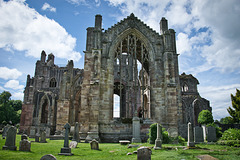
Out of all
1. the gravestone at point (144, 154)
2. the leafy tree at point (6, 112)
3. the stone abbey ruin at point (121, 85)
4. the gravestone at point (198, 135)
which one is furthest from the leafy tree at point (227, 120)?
the leafy tree at point (6, 112)

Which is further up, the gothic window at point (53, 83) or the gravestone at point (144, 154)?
the gothic window at point (53, 83)

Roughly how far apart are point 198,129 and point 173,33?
11077 mm

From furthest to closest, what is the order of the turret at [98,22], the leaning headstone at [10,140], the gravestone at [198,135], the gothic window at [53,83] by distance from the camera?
the gothic window at [53,83]
the turret at [98,22]
the gravestone at [198,135]
the leaning headstone at [10,140]

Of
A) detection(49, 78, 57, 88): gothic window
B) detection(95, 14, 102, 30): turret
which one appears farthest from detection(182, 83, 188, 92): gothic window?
detection(49, 78, 57, 88): gothic window

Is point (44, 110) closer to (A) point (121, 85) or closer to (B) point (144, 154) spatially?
(A) point (121, 85)

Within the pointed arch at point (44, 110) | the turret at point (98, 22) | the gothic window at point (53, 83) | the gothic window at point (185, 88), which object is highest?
the turret at point (98, 22)

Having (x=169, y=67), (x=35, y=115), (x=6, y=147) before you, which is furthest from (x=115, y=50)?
(x=35, y=115)

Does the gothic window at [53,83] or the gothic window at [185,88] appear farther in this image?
the gothic window at [53,83]

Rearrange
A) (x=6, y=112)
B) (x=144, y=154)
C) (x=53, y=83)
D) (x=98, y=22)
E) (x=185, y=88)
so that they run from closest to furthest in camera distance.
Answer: (x=144, y=154), (x=98, y=22), (x=185, y=88), (x=53, y=83), (x=6, y=112)

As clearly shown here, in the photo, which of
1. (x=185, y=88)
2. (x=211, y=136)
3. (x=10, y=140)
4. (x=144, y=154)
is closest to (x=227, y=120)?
(x=185, y=88)

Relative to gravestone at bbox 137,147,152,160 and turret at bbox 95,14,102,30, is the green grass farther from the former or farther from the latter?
turret at bbox 95,14,102,30

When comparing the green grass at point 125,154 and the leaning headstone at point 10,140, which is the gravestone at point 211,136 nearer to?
the green grass at point 125,154

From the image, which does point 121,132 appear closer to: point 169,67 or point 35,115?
point 169,67

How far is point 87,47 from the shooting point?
18.5 metres
